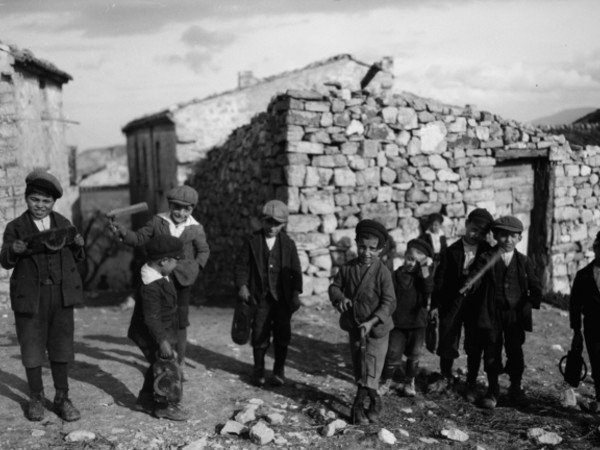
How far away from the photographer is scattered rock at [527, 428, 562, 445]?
4.32 meters

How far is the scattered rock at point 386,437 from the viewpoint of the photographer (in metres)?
4.27

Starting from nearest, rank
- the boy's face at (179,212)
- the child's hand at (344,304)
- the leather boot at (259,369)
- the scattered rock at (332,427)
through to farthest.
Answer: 1. the scattered rock at (332,427)
2. the child's hand at (344,304)
3. the boy's face at (179,212)
4. the leather boot at (259,369)

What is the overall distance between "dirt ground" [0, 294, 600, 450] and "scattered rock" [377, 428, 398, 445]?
4cm

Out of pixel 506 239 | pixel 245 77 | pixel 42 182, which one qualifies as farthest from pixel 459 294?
pixel 245 77

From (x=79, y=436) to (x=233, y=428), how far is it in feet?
3.47

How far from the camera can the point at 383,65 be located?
13961 millimetres

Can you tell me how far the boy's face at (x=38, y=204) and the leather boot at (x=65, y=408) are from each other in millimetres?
1315

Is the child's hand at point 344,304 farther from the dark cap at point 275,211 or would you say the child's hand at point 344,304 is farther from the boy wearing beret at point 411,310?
the dark cap at point 275,211

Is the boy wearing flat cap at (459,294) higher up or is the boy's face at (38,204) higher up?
the boy's face at (38,204)

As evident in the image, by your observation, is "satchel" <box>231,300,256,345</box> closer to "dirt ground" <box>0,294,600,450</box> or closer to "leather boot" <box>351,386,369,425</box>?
"dirt ground" <box>0,294,600,450</box>

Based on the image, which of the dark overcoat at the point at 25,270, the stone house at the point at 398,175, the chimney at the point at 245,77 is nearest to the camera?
the dark overcoat at the point at 25,270

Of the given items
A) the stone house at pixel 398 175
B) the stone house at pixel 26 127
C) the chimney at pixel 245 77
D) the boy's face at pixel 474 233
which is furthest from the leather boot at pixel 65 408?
the chimney at pixel 245 77

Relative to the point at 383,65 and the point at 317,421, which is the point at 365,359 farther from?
the point at 383,65

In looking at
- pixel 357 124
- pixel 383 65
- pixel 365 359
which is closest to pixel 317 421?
pixel 365 359
